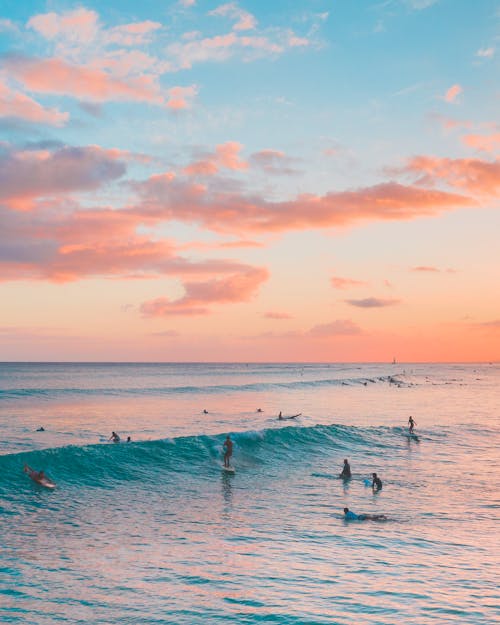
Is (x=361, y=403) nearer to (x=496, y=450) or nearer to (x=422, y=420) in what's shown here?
(x=422, y=420)

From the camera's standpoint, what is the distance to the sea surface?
47.6 ft

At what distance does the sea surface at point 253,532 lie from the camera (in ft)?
47.6

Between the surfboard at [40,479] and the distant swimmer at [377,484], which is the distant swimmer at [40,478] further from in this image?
the distant swimmer at [377,484]

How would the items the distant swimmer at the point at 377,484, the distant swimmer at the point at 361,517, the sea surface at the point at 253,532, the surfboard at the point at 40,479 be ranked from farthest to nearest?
the surfboard at the point at 40,479
the distant swimmer at the point at 377,484
the distant swimmer at the point at 361,517
the sea surface at the point at 253,532

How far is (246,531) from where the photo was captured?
21344 mm

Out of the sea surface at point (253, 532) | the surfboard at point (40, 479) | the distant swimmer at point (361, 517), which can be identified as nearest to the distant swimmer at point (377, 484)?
the sea surface at point (253, 532)

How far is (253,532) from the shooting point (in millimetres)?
21188

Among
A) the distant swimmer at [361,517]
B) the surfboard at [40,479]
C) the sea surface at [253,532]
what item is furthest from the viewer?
the surfboard at [40,479]

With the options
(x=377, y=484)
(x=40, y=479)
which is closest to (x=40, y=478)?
(x=40, y=479)

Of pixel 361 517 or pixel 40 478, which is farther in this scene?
pixel 40 478

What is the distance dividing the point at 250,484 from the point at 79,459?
11.3 m

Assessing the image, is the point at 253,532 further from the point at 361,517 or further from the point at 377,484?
the point at 377,484

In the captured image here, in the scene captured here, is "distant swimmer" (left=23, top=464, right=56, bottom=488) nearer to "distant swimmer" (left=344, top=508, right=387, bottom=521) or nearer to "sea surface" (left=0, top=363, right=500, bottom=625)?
"sea surface" (left=0, top=363, right=500, bottom=625)

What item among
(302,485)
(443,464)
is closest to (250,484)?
(302,485)
